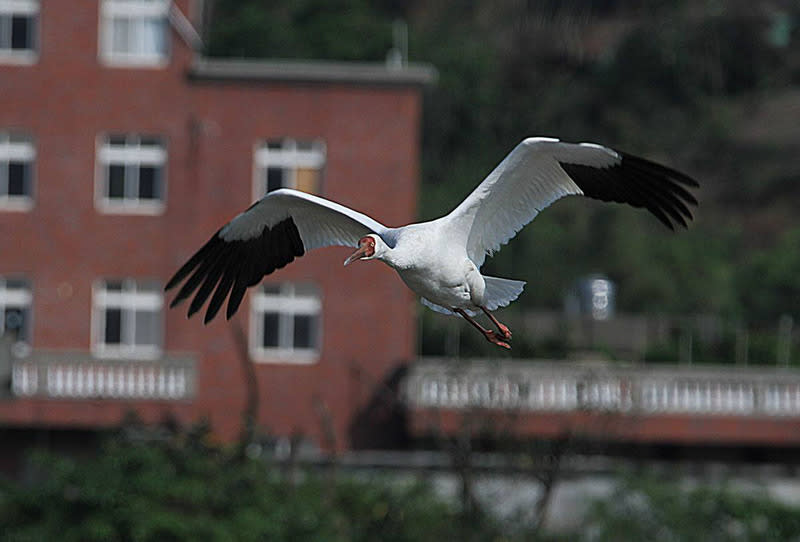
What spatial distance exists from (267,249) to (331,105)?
20.6 meters

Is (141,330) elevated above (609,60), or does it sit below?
below

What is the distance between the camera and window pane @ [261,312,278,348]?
33.4 meters

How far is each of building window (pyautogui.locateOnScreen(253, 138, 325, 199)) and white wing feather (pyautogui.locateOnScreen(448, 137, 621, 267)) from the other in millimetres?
21335

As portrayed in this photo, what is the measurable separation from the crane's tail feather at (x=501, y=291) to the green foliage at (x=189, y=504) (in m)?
A: 10.2

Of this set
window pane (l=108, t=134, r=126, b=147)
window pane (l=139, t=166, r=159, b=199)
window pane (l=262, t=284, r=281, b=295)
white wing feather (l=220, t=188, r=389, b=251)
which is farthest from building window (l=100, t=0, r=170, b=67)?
white wing feather (l=220, t=188, r=389, b=251)

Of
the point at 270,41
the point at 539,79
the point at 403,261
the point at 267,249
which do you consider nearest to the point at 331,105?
the point at 267,249

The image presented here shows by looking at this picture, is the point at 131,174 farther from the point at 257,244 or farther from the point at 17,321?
the point at 257,244

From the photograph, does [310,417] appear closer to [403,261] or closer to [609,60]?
[403,261]

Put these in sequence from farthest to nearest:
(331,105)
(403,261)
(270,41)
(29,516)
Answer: (270,41) → (331,105) → (29,516) → (403,261)

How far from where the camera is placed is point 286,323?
110 ft

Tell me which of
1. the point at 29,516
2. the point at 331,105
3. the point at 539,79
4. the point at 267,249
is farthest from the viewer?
the point at 539,79

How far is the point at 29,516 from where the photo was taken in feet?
72.6

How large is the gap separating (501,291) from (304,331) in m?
22.8

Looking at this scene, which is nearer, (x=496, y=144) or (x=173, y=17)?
(x=173, y=17)
